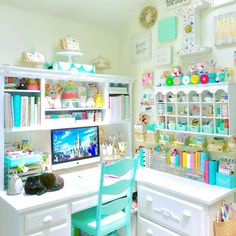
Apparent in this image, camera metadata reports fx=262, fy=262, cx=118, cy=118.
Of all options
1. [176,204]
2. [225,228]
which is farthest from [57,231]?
[225,228]

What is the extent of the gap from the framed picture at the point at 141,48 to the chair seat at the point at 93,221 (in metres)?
1.61

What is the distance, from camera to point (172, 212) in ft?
6.68

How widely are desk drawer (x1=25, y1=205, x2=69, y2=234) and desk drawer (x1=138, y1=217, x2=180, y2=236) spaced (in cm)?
75

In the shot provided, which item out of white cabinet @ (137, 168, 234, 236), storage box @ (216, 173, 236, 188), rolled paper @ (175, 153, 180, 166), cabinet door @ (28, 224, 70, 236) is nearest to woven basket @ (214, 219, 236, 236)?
white cabinet @ (137, 168, 234, 236)

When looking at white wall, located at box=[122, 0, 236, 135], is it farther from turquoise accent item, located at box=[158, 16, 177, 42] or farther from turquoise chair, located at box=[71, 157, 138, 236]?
turquoise chair, located at box=[71, 157, 138, 236]

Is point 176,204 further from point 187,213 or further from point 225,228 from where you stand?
point 225,228

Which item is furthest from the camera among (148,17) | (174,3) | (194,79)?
(148,17)

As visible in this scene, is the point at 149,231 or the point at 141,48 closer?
the point at 149,231

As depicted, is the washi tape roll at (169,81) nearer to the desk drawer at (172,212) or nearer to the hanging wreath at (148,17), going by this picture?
the hanging wreath at (148,17)

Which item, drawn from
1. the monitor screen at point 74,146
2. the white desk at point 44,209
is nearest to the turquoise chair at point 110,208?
the white desk at point 44,209

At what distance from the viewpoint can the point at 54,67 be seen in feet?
7.70

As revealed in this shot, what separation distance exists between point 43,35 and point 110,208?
5.55 ft

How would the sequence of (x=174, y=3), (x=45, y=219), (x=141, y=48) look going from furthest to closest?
(x=141, y=48) → (x=174, y=3) → (x=45, y=219)

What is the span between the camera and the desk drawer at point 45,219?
67.7 inches
